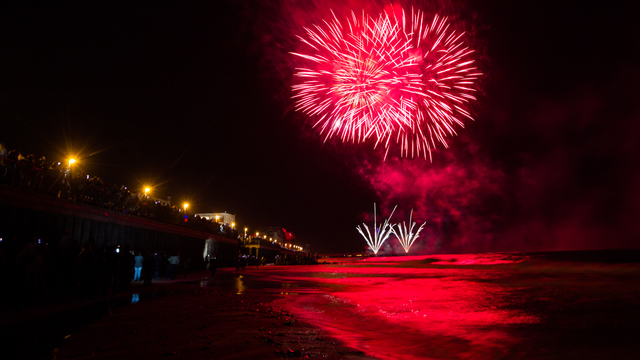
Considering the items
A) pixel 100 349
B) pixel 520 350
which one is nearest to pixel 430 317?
pixel 520 350

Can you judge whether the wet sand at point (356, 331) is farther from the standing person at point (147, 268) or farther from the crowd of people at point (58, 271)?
the standing person at point (147, 268)

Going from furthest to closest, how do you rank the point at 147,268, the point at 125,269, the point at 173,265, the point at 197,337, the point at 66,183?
the point at 173,265
the point at 66,183
the point at 147,268
the point at 125,269
the point at 197,337

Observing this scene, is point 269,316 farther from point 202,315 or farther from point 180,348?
point 180,348

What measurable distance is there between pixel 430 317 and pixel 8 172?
15420 mm

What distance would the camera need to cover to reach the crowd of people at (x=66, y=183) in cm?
1443

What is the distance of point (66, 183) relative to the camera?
17.4 metres

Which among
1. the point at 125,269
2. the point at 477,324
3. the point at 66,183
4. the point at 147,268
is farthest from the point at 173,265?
the point at 477,324

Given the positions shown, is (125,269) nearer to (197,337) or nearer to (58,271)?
(58,271)

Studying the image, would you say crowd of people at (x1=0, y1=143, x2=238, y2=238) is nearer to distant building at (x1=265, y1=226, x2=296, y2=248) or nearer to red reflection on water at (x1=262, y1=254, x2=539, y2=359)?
red reflection on water at (x1=262, y1=254, x2=539, y2=359)

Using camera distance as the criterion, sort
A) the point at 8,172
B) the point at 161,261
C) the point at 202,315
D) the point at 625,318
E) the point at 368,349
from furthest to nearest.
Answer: the point at 161,261, the point at 8,172, the point at 625,318, the point at 202,315, the point at 368,349

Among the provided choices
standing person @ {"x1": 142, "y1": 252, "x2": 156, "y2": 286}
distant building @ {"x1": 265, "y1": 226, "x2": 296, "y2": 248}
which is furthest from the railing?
distant building @ {"x1": 265, "y1": 226, "x2": 296, "y2": 248}

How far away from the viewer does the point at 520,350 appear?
24.7 feet

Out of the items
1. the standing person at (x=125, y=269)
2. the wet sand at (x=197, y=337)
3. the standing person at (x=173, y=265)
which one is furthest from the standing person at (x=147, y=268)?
the wet sand at (x=197, y=337)

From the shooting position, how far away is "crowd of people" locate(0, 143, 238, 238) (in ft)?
47.3
